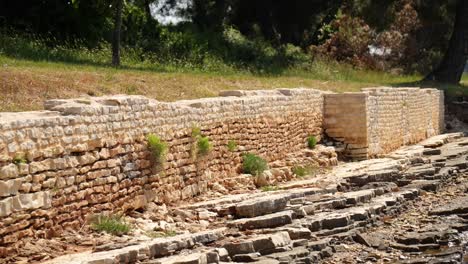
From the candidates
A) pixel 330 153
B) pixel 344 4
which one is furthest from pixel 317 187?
pixel 344 4

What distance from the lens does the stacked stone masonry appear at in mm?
9445

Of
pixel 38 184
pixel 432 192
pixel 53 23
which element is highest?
pixel 53 23

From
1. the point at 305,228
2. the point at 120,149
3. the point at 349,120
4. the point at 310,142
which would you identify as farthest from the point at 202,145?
the point at 349,120

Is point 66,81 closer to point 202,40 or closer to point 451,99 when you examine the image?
point 202,40

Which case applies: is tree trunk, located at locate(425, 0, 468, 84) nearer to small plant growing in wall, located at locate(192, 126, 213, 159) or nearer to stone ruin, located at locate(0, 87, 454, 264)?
stone ruin, located at locate(0, 87, 454, 264)

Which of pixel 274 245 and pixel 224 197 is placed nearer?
pixel 274 245

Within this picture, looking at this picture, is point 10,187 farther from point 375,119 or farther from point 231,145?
point 375,119

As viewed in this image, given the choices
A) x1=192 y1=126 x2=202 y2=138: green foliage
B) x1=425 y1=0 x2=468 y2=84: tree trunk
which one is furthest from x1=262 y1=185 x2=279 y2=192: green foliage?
x1=425 y1=0 x2=468 y2=84: tree trunk

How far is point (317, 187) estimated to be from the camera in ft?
49.1

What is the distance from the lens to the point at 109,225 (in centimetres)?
1061

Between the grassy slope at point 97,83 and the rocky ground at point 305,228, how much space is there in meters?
3.34

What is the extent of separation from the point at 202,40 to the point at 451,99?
9.49 meters

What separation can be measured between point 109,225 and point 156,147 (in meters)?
1.90

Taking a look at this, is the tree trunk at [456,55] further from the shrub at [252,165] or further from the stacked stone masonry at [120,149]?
the shrub at [252,165]
